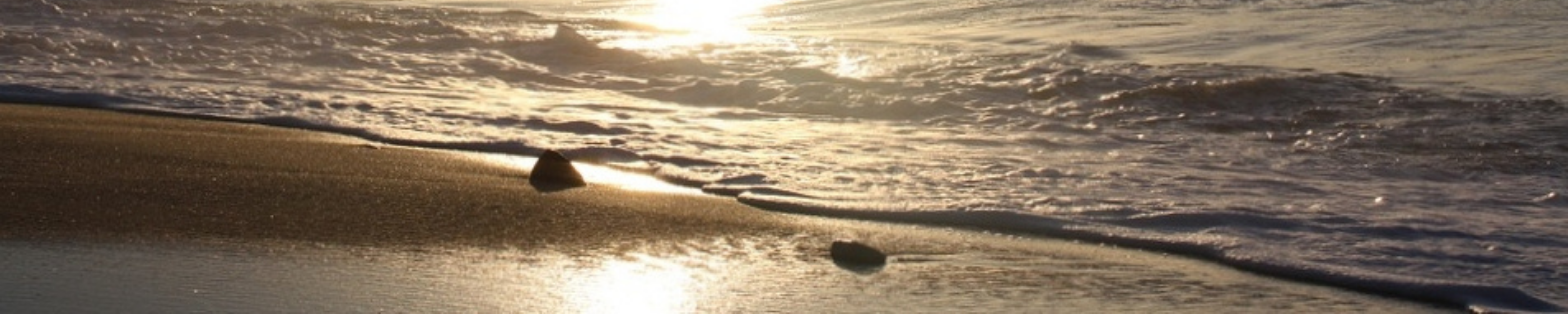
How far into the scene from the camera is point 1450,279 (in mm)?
4957

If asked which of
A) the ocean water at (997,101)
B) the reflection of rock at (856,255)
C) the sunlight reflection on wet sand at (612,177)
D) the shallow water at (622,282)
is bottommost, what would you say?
the shallow water at (622,282)

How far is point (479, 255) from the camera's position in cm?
497

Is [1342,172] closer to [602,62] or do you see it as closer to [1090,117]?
[1090,117]

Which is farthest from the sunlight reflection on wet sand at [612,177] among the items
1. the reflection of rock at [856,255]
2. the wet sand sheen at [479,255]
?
the reflection of rock at [856,255]

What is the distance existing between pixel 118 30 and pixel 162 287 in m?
7.68

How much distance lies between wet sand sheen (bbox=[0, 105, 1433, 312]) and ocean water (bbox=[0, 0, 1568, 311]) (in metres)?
0.34

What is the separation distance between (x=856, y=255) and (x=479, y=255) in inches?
38.1

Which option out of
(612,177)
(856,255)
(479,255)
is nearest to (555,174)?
(612,177)

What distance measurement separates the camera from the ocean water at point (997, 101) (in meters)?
5.79

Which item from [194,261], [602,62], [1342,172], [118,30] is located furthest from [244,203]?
[118,30]

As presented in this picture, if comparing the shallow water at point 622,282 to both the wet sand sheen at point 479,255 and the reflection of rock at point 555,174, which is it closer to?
the wet sand sheen at point 479,255

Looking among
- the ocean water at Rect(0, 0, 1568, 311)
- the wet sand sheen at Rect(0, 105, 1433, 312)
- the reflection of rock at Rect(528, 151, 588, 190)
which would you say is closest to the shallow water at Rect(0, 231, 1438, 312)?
the wet sand sheen at Rect(0, 105, 1433, 312)

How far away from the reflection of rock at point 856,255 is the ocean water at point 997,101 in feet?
2.46

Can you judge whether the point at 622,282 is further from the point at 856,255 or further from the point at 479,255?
the point at 856,255
